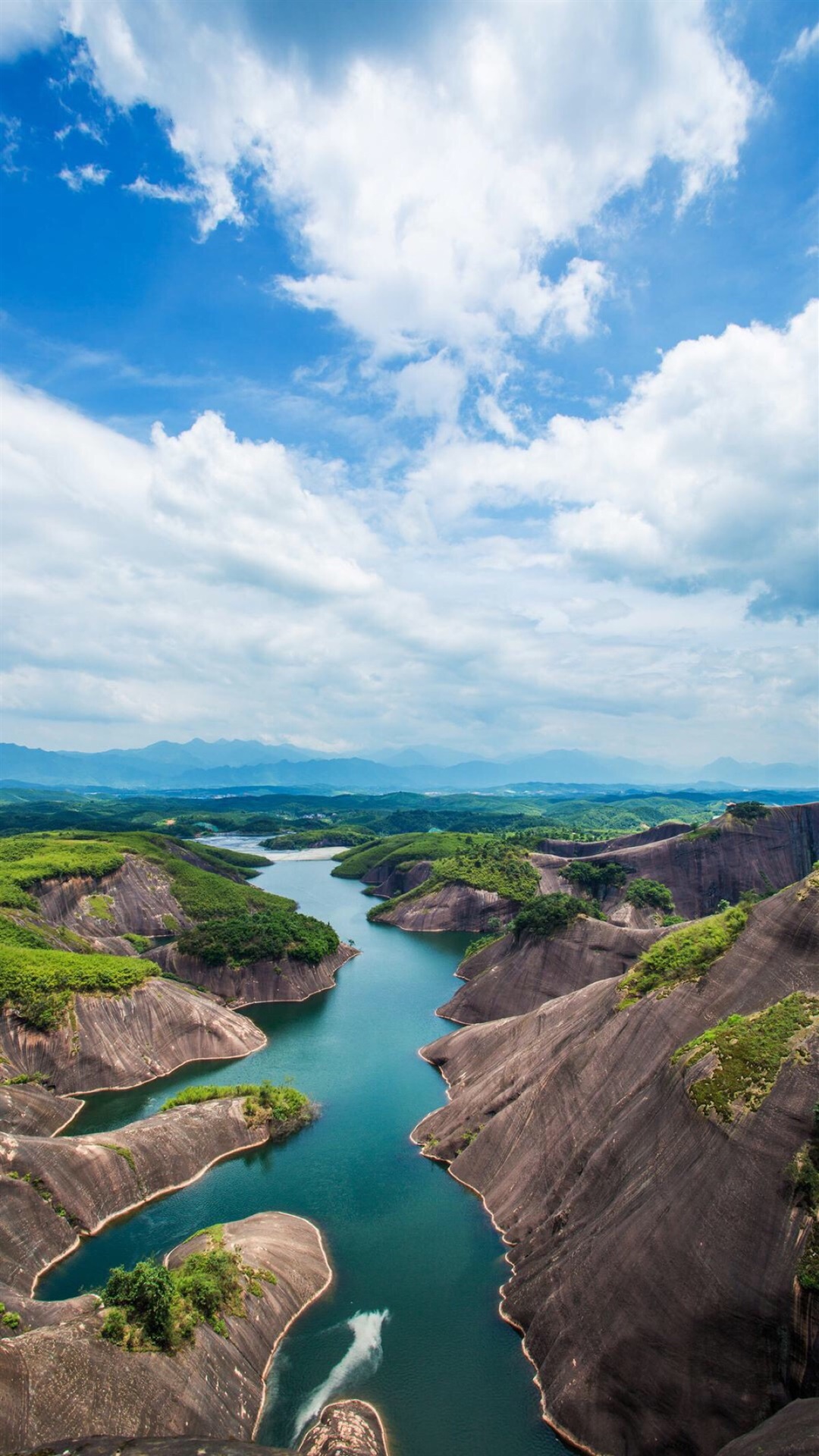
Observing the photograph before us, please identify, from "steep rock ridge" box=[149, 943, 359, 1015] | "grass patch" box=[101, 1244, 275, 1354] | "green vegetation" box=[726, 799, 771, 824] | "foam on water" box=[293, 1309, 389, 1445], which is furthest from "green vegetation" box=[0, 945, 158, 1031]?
"green vegetation" box=[726, 799, 771, 824]

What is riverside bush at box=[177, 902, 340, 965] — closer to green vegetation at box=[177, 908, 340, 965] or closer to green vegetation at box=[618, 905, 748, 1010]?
green vegetation at box=[177, 908, 340, 965]

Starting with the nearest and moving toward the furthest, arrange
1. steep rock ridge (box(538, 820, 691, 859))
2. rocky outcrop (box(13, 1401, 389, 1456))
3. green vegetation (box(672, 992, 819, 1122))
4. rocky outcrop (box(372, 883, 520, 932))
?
1. rocky outcrop (box(13, 1401, 389, 1456))
2. green vegetation (box(672, 992, 819, 1122))
3. rocky outcrop (box(372, 883, 520, 932))
4. steep rock ridge (box(538, 820, 691, 859))

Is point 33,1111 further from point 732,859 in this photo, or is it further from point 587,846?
point 587,846

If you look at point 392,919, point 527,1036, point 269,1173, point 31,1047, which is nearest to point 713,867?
point 392,919

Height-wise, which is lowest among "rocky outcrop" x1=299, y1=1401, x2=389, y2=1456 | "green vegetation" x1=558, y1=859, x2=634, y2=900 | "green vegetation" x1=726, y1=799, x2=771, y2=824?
"rocky outcrop" x1=299, y1=1401, x2=389, y2=1456

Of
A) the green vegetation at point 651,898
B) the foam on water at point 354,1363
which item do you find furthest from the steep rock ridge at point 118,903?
the foam on water at point 354,1363

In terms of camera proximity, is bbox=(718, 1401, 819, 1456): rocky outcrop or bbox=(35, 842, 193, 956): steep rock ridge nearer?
bbox=(718, 1401, 819, 1456): rocky outcrop
